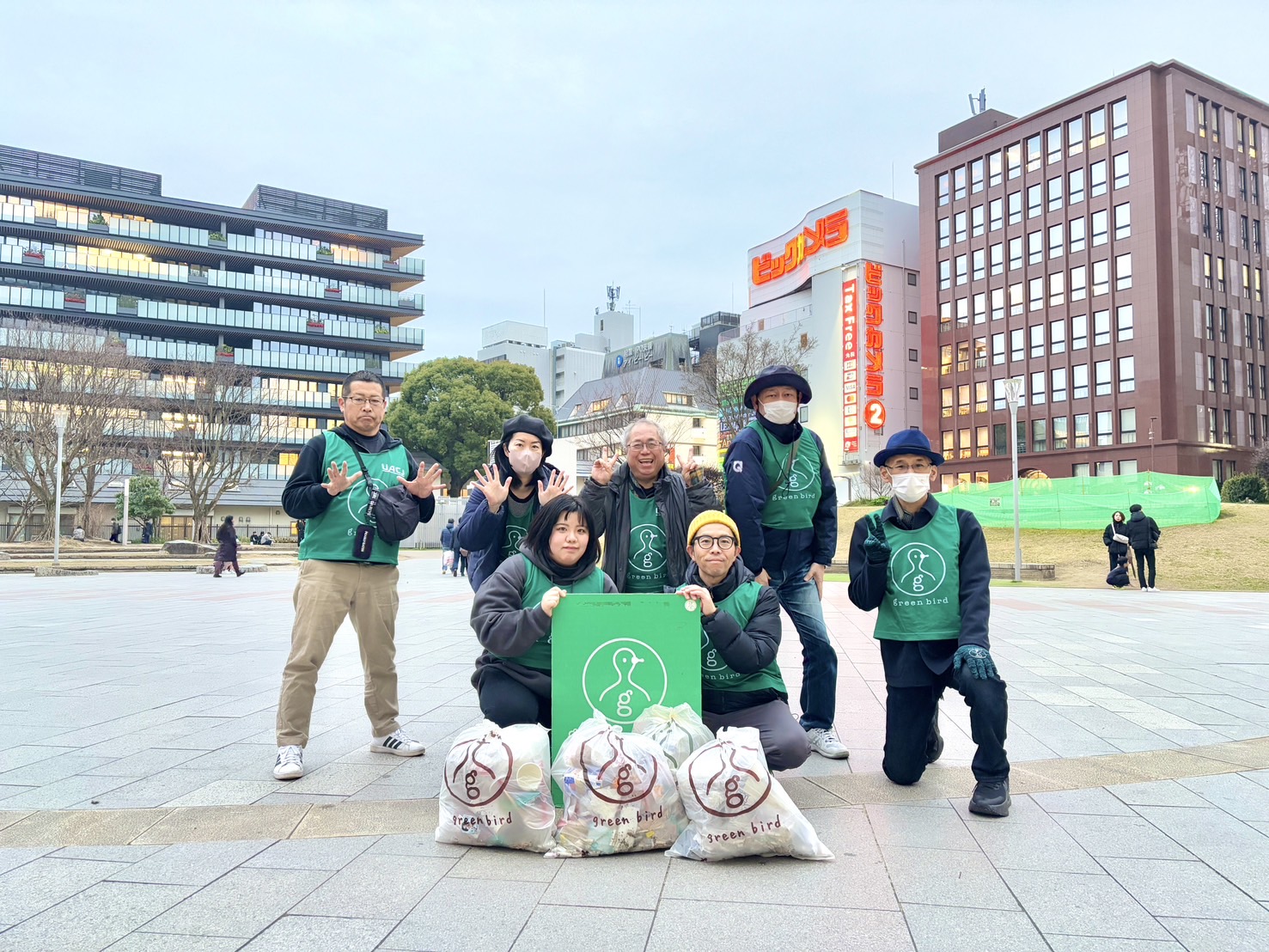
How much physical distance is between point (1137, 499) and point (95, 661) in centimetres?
2935

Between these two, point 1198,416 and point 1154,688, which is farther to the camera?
point 1198,416

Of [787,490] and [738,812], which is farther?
[787,490]

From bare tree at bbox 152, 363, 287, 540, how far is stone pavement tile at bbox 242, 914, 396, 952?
3952 centimetres

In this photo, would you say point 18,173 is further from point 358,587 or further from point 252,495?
point 358,587

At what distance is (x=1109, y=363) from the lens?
46.5 m

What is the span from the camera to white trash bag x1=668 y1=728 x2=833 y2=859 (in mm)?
3033

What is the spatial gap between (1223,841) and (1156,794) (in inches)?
26.4

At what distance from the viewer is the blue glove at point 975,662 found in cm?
373

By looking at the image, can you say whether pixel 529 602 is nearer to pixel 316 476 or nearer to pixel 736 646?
pixel 736 646

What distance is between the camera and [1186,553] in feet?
79.9

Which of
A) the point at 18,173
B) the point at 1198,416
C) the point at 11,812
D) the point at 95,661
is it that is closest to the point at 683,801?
the point at 11,812

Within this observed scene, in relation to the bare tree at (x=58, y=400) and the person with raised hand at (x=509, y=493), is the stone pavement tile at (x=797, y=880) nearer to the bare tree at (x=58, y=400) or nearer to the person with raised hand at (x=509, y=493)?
the person with raised hand at (x=509, y=493)

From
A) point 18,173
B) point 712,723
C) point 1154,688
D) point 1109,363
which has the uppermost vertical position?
point 18,173

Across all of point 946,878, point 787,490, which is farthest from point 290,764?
point 946,878
